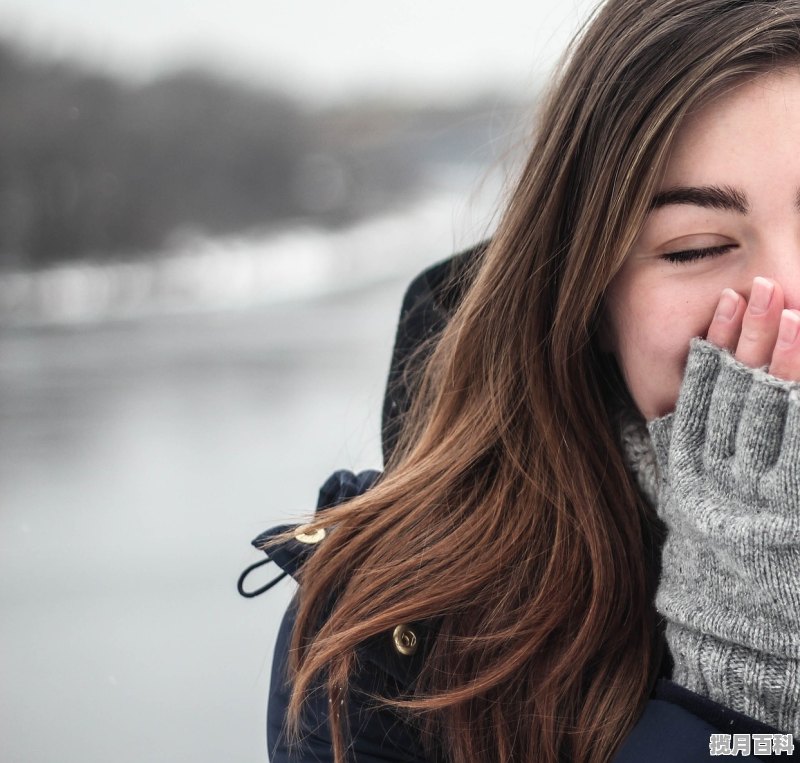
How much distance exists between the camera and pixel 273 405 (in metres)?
2.34

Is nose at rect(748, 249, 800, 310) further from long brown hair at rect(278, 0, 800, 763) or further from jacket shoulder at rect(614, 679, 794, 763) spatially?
jacket shoulder at rect(614, 679, 794, 763)

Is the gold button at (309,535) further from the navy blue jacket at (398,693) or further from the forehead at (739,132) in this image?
the forehead at (739,132)

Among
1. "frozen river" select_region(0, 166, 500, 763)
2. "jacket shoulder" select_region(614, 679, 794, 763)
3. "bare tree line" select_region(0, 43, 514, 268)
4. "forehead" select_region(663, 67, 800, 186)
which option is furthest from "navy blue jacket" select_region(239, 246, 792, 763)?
"bare tree line" select_region(0, 43, 514, 268)

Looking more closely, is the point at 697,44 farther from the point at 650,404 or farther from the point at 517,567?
the point at 517,567

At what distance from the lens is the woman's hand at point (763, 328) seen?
0.88 m

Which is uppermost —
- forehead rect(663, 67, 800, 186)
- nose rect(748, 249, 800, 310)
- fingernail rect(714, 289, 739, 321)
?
forehead rect(663, 67, 800, 186)

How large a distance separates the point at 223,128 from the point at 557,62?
1.39 metres

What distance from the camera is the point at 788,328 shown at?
877 millimetres

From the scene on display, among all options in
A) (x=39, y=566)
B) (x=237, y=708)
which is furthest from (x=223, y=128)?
(x=237, y=708)

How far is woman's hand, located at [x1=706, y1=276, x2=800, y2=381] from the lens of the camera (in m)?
0.88

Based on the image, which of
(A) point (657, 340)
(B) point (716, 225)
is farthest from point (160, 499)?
(B) point (716, 225)

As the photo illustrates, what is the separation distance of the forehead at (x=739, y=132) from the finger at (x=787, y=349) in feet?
0.47

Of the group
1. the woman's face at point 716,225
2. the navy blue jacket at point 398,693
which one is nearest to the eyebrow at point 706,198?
the woman's face at point 716,225

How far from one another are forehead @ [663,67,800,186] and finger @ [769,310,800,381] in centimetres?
14
